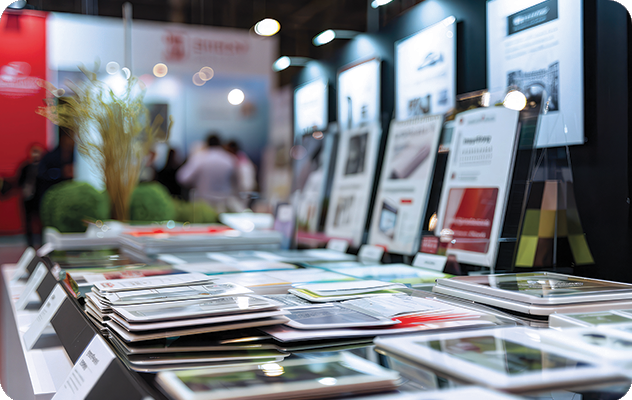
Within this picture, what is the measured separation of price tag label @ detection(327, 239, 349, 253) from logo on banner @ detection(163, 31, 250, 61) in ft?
11.7

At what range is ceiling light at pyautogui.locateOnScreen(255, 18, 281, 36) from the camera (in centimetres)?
399

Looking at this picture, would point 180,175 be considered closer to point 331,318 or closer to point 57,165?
point 57,165

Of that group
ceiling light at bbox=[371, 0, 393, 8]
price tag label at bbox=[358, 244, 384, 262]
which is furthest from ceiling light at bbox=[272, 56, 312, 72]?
price tag label at bbox=[358, 244, 384, 262]

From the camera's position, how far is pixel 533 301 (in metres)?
1.00

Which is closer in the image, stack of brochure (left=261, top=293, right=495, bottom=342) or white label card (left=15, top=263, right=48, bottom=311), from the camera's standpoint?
stack of brochure (left=261, top=293, right=495, bottom=342)

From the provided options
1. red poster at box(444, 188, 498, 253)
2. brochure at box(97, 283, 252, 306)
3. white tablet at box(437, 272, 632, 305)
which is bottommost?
white tablet at box(437, 272, 632, 305)

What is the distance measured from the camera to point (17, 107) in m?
5.42

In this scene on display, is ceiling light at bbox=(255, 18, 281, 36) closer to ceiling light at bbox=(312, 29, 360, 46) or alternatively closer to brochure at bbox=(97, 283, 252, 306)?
ceiling light at bbox=(312, 29, 360, 46)

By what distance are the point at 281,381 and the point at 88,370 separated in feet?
1.06

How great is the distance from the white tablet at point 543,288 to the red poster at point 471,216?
27 centimetres

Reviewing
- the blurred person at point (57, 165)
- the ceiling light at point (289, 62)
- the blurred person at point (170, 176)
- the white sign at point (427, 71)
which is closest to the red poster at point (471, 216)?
the white sign at point (427, 71)

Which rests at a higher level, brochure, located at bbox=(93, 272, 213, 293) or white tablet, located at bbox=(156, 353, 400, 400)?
brochure, located at bbox=(93, 272, 213, 293)

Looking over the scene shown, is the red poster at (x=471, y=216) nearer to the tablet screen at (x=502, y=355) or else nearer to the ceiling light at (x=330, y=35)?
the tablet screen at (x=502, y=355)

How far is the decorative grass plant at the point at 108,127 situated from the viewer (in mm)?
2623
